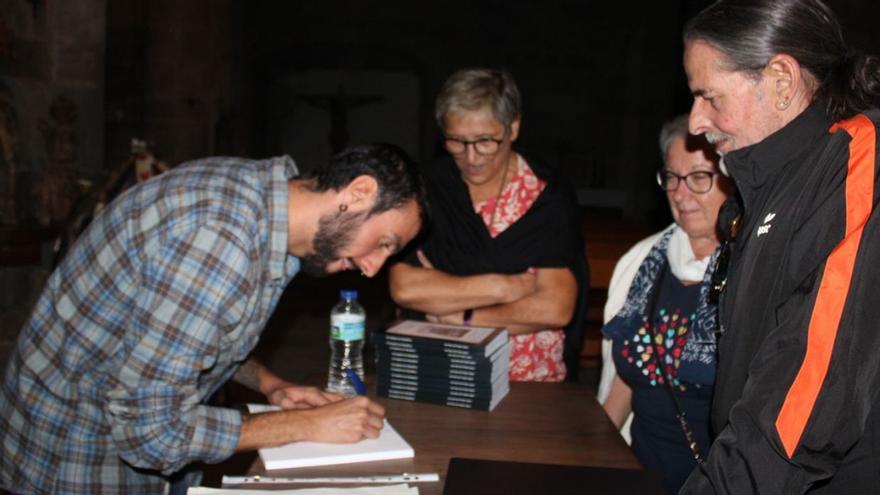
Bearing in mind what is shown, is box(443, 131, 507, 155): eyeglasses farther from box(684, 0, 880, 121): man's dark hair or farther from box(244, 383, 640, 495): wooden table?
box(684, 0, 880, 121): man's dark hair

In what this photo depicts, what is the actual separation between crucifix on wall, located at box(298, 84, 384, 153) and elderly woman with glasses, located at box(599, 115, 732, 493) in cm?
1097

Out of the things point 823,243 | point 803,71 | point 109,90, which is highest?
point 803,71

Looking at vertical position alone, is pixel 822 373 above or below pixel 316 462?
above

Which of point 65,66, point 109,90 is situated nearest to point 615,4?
point 109,90

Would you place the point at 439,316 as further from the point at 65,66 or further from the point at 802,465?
the point at 65,66

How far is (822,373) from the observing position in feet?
3.76

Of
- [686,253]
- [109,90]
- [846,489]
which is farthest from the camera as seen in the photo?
[109,90]

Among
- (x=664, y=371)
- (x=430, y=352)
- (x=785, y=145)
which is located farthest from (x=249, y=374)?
(x=785, y=145)

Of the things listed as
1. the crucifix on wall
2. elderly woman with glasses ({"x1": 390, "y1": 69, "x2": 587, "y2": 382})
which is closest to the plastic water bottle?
elderly woman with glasses ({"x1": 390, "y1": 69, "x2": 587, "y2": 382})

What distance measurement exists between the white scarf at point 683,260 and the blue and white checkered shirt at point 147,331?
992 millimetres

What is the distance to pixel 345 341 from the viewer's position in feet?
6.78

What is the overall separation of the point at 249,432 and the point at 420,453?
0.33 metres

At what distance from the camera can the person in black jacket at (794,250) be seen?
116 cm

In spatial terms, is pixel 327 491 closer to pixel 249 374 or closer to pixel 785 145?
pixel 249 374
